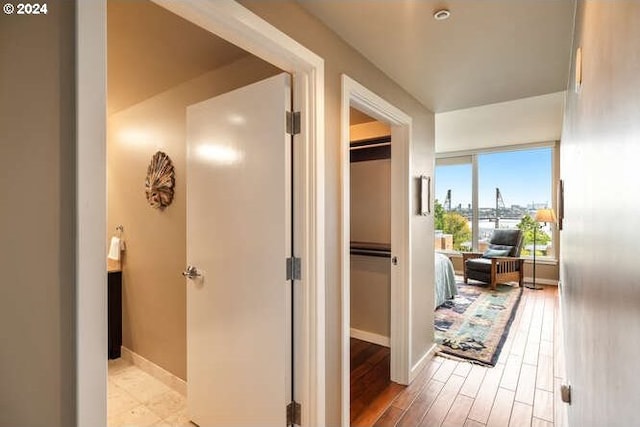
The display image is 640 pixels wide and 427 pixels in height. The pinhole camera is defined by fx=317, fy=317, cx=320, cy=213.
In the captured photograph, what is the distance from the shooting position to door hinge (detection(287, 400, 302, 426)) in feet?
5.28

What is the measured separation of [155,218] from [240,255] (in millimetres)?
1276

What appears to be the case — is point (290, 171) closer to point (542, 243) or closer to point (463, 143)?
point (463, 143)

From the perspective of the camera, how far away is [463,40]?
179 centimetres

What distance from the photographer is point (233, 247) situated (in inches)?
70.1

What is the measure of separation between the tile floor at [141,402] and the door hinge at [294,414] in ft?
2.83

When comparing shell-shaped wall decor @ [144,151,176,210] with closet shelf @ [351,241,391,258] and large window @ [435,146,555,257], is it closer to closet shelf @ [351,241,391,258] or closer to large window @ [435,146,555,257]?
closet shelf @ [351,241,391,258]

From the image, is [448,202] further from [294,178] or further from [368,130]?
[294,178]

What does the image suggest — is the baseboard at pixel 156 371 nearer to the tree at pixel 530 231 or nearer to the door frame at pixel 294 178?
the door frame at pixel 294 178

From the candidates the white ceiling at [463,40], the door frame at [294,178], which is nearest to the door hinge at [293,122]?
the door frame at [294,178]

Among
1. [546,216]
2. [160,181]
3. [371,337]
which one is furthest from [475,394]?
[546,216]

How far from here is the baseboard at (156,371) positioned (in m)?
2.43

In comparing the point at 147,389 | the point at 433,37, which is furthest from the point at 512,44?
the point at 147,389

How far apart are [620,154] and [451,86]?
219 cm

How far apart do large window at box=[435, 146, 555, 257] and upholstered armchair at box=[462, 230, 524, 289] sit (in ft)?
1.45
